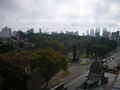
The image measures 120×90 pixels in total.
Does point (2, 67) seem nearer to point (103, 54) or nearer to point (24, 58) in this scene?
point (24, 58)

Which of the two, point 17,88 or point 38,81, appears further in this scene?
point 38,81

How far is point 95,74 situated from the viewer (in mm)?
26766

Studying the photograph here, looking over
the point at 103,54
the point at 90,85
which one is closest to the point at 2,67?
the point at 90,85

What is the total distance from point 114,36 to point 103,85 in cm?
13395

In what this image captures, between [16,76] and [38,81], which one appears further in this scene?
[38,81]

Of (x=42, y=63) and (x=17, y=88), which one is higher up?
(x=42, y=63)

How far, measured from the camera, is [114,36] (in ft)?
502

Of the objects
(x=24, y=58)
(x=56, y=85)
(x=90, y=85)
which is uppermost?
(x=24, y=58)

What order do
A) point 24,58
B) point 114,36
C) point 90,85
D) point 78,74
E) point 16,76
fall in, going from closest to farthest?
point 90,85
point 16,76
point 24,58
point 78,74
point 114,36

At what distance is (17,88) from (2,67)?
375 centimetres

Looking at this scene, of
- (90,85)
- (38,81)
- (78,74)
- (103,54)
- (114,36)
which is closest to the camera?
(90,85)

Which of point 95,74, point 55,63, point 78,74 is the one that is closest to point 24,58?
point 55,63

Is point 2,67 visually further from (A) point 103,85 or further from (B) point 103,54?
(B) point 103,54

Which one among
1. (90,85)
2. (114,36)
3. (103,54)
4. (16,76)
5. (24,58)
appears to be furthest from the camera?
(114,36)
